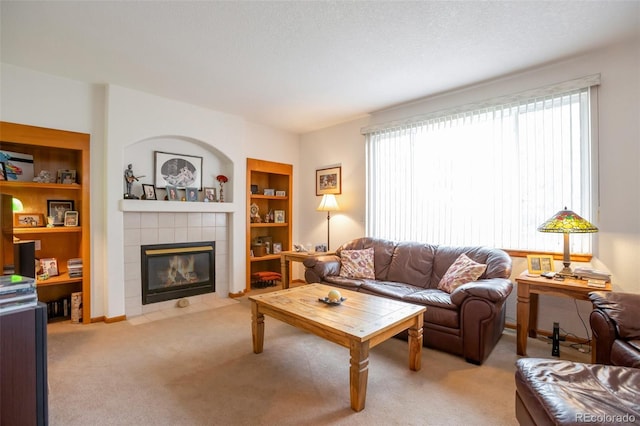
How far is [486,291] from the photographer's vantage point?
239 cm

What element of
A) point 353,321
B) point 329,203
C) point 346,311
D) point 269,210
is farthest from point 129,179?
point 353,321

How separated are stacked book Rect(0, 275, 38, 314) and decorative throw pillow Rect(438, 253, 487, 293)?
120 inches

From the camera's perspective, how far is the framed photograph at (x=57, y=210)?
11.0 ft

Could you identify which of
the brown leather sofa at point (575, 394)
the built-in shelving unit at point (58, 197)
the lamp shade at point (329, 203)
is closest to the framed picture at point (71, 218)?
the built-in shelving unit at point (58, 197)

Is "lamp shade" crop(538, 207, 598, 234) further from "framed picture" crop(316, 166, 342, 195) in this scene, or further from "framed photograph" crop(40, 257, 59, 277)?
"framed photograph" crop(40, 257, 59, 277)

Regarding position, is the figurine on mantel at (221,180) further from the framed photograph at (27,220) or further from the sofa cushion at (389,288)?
the sofa cushion at (389,288)

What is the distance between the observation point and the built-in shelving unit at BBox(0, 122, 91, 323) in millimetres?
3057

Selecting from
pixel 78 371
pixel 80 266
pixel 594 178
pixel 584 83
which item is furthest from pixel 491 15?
pixel 80 266

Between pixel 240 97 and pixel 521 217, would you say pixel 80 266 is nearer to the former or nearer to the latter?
pixel 240 97

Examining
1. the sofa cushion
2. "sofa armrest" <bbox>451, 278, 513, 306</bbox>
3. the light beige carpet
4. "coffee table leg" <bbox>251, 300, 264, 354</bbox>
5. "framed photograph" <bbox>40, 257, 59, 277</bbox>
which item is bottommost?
the light beige carpet

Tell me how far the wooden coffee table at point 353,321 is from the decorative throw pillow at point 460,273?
0.78m

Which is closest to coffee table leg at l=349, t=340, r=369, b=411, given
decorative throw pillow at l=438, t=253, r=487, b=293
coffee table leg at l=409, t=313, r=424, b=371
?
coffee table leg at l=409, t=313, r=424, b=371

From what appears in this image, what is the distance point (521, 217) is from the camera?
3111 millimetres

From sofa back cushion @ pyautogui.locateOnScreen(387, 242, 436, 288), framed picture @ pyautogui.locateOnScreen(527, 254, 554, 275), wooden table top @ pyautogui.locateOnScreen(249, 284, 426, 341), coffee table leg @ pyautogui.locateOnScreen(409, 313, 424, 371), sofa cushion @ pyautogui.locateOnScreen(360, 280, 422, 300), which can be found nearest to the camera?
wooden table top @ pyautogui.locateOnScreen(249, 284, 426, 341)
